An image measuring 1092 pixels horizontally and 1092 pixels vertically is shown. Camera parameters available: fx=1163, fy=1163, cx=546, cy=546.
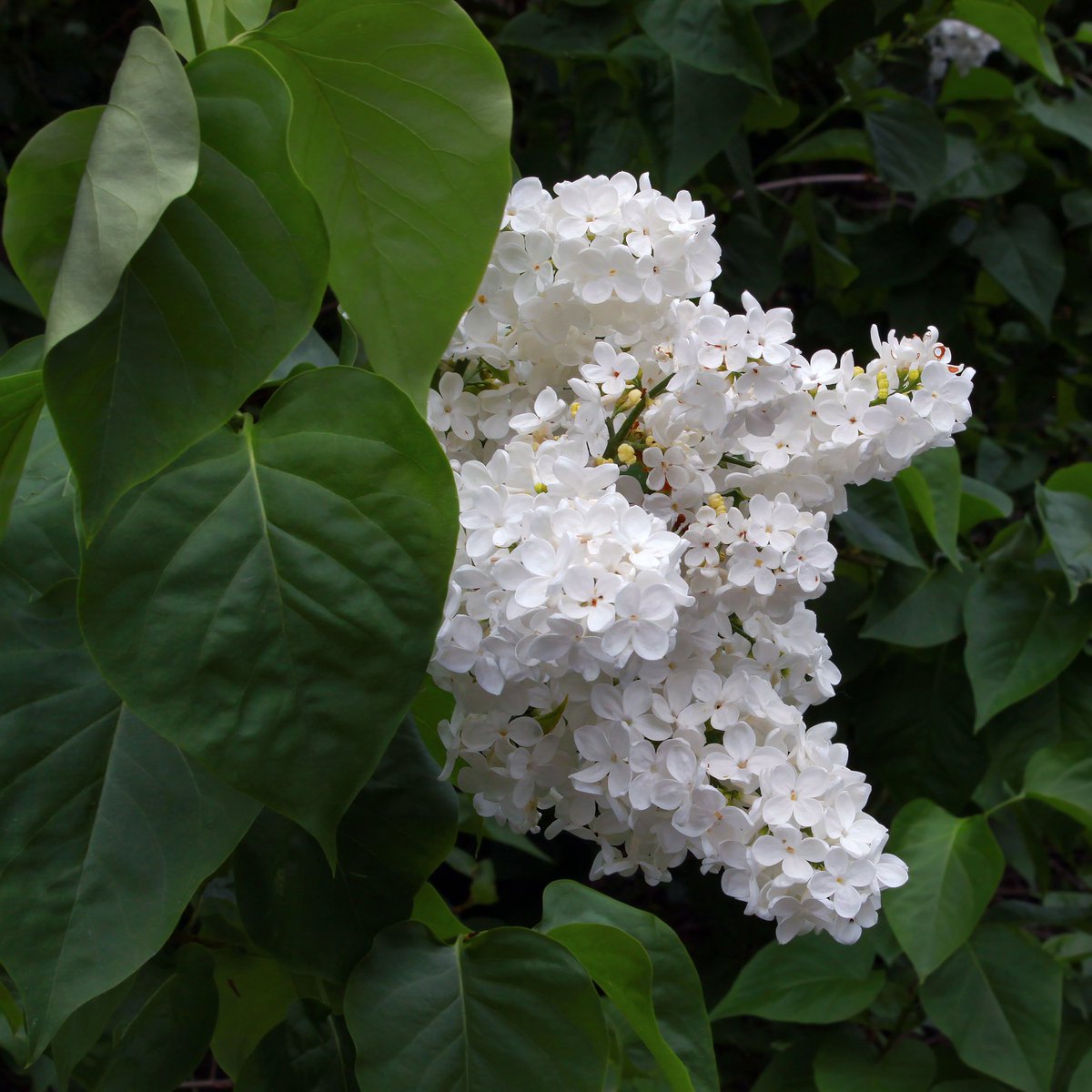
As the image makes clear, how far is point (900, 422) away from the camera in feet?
1.83

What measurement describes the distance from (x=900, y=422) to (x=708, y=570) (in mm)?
123

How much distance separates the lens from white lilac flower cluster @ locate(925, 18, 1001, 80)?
5.12 feet

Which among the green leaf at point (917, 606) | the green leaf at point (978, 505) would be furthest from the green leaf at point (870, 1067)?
the green leaf at point (978, 505)

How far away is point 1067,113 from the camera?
147 cm

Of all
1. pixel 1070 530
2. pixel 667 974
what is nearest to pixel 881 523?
pixel 1070 530

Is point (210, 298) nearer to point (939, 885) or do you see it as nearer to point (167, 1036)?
point (167, 1036)

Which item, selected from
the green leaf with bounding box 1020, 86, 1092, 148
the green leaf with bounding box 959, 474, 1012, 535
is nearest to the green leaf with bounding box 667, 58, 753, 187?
the green leaf with bounding box 959, 474, 1012, 535

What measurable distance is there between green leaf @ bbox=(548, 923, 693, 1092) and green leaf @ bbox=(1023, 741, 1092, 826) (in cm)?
53

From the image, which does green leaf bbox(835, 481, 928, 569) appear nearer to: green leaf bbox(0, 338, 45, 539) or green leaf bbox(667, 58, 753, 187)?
green leaf bbox(667, 58, 753, 187)

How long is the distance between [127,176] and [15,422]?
138 mm

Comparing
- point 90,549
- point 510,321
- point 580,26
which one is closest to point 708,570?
point 510,321

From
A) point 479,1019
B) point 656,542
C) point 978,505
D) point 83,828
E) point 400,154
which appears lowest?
point 978,505

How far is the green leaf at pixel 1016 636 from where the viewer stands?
1059 mm

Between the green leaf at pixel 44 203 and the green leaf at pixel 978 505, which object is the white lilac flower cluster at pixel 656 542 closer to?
the green leaf at pixel 44 203
